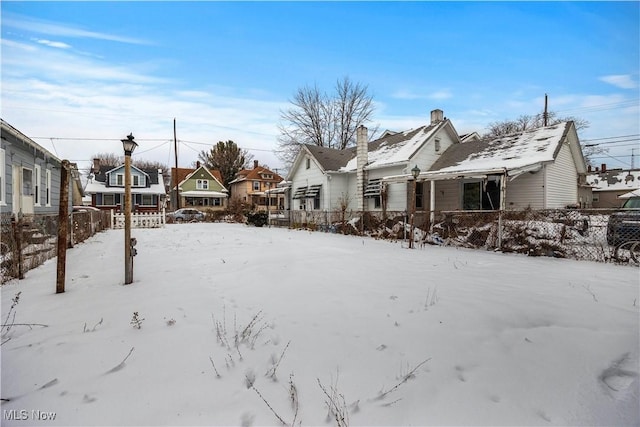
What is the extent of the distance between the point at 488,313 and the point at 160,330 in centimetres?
374

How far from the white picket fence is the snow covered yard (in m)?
15.7

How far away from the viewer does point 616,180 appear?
115 feet

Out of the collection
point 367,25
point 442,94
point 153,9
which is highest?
point 442,94

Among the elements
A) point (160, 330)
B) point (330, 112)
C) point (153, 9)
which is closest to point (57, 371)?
point (160, 330)

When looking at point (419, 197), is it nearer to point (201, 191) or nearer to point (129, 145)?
point (129, 145)

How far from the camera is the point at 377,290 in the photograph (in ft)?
15.8

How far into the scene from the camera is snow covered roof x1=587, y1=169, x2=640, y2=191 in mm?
33938

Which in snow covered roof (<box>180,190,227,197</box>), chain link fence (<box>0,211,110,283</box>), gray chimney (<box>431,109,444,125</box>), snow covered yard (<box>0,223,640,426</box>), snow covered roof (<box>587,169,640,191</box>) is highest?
gray chimney (<box>431,109,444,125</box>)

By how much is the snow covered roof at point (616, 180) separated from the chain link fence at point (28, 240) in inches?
1740

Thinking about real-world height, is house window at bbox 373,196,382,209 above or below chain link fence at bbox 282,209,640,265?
above

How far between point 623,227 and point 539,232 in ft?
5.28

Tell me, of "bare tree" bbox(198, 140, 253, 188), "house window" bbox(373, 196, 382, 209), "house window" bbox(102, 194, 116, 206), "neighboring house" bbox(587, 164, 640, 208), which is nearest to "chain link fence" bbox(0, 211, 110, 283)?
"house window" bbox(373, 196, 382, 209)

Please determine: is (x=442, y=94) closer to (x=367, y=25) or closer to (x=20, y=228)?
(x=367, y=25)

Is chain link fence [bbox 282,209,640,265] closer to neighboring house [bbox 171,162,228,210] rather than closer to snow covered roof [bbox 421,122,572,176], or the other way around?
snow covered roof [bbox 421,122,572,176]
